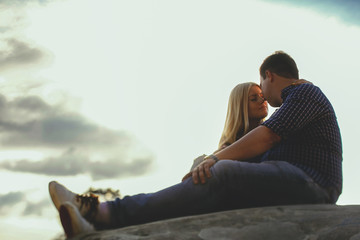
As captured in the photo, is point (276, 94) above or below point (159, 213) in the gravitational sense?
above

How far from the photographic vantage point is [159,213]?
3.38m

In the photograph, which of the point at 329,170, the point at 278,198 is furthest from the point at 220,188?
the point at 329,170

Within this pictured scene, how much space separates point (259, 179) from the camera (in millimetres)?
3367

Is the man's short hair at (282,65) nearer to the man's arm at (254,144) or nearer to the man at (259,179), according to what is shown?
the man at (259,179)

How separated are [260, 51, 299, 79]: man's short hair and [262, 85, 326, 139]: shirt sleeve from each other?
0.56m

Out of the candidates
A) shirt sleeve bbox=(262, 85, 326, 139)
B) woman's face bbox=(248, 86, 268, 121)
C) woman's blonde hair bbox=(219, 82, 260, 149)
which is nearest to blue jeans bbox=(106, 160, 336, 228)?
shirt sleeve bbox=(262, 85, 326, 139)

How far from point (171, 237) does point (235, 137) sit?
252 centimetres

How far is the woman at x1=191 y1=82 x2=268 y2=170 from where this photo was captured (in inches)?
209

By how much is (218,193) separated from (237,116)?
2.12 meters

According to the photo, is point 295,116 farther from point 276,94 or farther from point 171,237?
point 171,237

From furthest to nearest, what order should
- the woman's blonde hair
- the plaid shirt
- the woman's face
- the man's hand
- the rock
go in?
the woman's face
the woman's blonde hair
the plaid shirt
the man's hand
the rock

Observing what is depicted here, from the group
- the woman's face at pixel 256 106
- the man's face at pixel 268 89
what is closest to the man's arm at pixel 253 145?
the man's face at pixel 268 89

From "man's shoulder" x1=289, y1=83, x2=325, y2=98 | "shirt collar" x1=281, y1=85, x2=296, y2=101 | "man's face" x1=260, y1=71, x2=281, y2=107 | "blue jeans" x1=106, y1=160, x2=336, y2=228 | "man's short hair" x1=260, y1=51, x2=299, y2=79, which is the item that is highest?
"man's short hair" x1=260, y1=51, x2=299, y2=79

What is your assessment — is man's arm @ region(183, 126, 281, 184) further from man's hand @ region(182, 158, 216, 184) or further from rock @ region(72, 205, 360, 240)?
rock @ region(72, 205, 360, 240)
